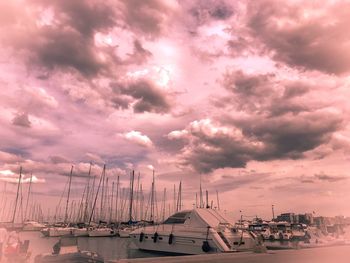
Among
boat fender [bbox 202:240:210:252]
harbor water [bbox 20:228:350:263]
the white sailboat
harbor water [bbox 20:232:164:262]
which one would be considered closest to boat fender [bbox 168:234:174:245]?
the white sailboat

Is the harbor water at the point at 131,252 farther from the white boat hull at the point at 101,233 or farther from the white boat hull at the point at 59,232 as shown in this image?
the white boat hull at the point at 101,233

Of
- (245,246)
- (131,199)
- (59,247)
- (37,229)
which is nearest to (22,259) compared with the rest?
(59,247)

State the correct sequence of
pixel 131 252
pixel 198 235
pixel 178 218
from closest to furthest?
pixel 198 235 → pixel 178 218 → pixel 131 252

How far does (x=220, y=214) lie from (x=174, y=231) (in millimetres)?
5389

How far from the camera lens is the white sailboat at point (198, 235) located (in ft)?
96.9

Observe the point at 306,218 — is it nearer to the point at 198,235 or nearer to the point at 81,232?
the point at 81,232

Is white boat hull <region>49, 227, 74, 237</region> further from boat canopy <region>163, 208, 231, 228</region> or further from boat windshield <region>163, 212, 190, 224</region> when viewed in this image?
boat canopy <region>163, 208, 231, 228</region>

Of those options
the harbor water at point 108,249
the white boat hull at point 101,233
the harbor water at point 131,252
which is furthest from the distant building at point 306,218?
the harbor water at point 108,249

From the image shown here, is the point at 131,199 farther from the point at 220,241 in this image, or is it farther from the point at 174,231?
the point at 220,241

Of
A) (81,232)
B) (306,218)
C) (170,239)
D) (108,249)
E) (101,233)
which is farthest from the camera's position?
(306,218)

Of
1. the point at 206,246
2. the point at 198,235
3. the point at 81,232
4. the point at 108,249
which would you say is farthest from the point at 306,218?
the point at 206,246

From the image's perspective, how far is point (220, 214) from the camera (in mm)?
34500

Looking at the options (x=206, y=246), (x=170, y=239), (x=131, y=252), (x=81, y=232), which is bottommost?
(x=131, y=252)

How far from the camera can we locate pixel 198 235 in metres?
30.8
